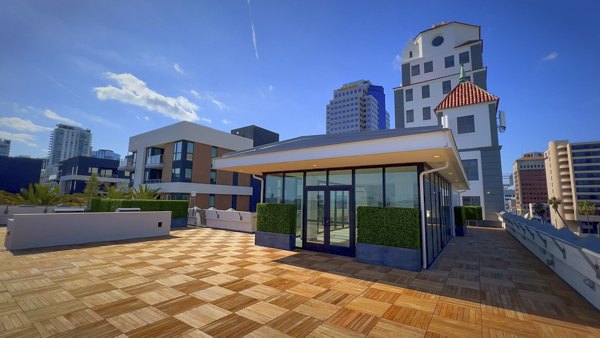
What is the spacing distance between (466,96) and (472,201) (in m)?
10.3

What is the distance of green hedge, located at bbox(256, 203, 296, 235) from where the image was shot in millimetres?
9461

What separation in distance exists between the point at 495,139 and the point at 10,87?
107 ft

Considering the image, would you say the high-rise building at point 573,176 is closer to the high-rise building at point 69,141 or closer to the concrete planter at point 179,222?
the concrete planter at point 179,222

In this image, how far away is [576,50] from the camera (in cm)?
1917

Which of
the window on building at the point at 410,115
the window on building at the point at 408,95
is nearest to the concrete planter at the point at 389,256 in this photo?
the window on building at the point at 410,115

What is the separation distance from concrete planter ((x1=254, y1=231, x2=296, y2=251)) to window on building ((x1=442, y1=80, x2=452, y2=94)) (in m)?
27.8

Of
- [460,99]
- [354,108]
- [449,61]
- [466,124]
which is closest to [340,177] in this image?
[466,124]

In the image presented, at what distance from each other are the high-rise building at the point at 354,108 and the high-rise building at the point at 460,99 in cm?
8606

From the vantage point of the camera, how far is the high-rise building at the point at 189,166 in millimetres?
29094

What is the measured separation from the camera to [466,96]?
2472 centimetres

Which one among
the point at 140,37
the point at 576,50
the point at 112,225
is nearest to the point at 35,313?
the point at 112,225

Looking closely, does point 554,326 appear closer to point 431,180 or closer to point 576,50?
point 431,180

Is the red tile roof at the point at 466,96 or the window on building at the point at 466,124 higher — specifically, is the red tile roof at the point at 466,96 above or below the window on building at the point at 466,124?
above

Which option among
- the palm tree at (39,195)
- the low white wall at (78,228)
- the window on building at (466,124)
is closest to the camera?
the low white wall at (78,228)
